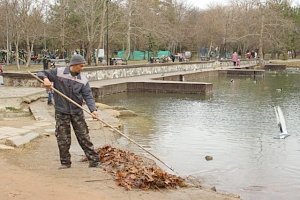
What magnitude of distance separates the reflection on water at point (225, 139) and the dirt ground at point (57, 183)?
1748 mm

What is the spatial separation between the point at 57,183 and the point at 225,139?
22.2 feet

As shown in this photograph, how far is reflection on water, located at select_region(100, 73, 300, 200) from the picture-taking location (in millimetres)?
8086

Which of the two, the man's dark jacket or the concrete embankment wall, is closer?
the man's dark jacket

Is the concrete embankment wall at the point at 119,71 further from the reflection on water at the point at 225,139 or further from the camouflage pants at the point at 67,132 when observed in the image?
the camouflage pants at the point at 67,132

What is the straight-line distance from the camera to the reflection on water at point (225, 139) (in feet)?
26.5

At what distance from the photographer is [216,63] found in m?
46.3

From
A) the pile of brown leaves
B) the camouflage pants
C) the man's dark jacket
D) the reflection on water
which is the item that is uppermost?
the man's dark jacket

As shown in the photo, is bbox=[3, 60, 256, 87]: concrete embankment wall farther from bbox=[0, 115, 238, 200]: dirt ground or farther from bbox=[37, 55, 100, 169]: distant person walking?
bbox=[37, 55, 100, 169]: distant person walking

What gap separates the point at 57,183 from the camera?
5805mm

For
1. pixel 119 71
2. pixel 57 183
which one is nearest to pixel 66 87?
pixel 57 183

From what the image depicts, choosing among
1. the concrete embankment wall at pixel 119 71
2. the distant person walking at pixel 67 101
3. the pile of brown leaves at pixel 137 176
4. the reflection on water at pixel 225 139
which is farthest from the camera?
the concrete embankment wall at pixel 119 71

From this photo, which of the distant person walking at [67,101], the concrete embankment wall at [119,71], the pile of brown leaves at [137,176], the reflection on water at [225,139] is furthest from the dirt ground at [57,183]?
the concrete embankment wall at [119,71]

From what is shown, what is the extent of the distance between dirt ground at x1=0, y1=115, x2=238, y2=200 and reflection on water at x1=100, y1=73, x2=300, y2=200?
1748mm

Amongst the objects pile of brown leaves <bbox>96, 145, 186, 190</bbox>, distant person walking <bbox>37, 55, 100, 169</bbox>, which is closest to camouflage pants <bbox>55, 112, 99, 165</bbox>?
distant person walking <bbox>37, 55, 100, 169</bbox>
